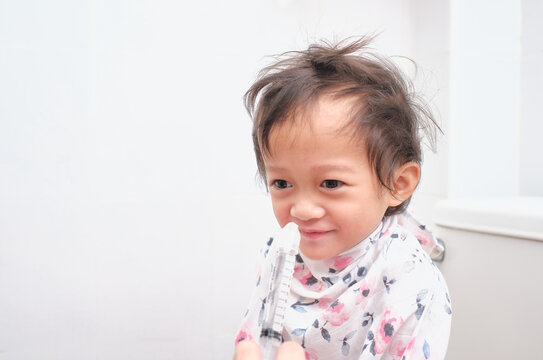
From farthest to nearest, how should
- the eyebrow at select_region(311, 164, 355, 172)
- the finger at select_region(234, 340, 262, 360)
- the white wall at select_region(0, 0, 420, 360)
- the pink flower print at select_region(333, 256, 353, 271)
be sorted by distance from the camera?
the white wall at select_region(0, 0, 420, 360), the pink flower print at select_region(333, 256, 353, 271), the eyebrow at select_region(311, 164, 355, 172), the finger at select_region(234, 340, 262, 360)

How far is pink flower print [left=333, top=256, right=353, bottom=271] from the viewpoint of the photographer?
0.79 m

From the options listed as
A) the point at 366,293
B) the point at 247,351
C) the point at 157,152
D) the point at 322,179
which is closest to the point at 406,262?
the point at 366,293

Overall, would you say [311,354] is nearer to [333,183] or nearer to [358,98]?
[333,183]

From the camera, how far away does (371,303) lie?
0.74 meters

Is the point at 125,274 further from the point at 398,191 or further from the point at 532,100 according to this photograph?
the point at 532,100

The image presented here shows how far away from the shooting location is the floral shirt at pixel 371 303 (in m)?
0.69

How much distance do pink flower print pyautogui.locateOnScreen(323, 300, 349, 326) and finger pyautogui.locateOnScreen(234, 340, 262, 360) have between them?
224 mm

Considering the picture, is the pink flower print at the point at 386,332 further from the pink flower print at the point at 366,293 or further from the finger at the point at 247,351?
the finger at the point at 247,351

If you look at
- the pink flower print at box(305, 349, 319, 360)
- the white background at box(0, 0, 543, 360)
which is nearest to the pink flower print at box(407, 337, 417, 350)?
the pink flower print at box(305, 349, 319, 360)

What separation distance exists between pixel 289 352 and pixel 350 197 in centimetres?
24

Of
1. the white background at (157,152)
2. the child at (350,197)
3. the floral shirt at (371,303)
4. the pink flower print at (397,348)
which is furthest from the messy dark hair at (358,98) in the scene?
the white background at (157,152)

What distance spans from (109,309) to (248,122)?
0.51 metres

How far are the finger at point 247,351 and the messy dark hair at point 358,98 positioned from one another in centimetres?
27

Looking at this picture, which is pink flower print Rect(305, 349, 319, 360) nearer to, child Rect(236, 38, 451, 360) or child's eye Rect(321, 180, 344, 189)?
child Rect(236, 38, 451, 360)
